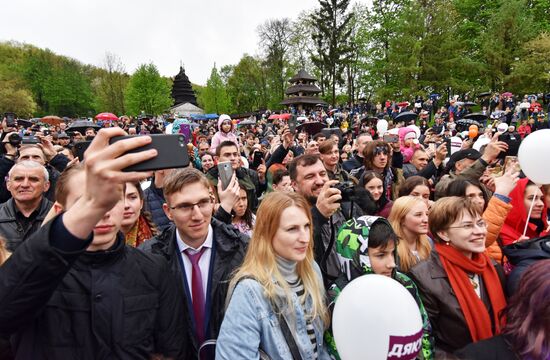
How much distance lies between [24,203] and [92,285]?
2812 millimetres

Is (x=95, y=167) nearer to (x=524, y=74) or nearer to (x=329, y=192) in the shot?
(x=329, y=192)

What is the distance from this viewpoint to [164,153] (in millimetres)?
1152

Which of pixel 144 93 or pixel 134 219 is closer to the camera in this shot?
pixel 134 219

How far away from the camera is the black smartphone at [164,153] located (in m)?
1.07

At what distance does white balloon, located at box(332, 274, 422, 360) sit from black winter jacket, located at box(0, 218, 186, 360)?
91 centimetres

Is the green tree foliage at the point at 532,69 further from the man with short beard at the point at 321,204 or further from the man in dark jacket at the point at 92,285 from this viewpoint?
the man in dark jacket at the point at 92,285

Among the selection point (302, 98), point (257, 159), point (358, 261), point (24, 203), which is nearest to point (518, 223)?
point (358, 261)

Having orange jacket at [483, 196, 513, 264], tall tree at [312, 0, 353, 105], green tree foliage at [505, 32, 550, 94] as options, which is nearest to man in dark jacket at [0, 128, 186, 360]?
orange jacket at [483, 196, 513, 264]

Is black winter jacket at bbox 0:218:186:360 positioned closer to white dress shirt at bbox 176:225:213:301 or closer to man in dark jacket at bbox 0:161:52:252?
white dress shirt at bbox 176:225:213:301

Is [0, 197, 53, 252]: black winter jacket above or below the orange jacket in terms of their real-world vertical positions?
above

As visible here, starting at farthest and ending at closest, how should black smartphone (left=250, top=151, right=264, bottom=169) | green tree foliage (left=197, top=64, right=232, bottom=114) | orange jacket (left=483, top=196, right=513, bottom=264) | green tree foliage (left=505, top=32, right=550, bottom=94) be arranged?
green tree foliage (left=197, top=64, right=232, bottom=114)
green tree foliage (left=505, top=32, right=550, bottom=94)
black smartphone (left=250, top=151, right=264, bottom=169)
orange jacket (left=483, top=196, right=513, bottom=264)

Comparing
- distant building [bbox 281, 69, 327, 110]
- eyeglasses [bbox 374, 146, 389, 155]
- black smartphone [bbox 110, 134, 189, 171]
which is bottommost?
eyeglasses [bbox 374, 146, 389, 155]

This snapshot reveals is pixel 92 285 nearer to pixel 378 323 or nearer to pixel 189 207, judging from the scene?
pixel 189 207

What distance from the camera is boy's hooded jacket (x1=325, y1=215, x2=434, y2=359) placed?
7.61 ft
